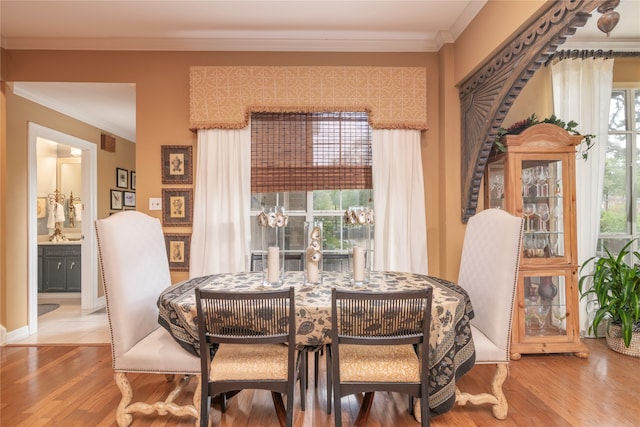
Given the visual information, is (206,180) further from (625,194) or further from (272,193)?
(625,194)

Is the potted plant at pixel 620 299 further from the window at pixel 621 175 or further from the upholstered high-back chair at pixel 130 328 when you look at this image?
the upholstered high-back chair at pixel 130 328

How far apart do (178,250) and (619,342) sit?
382 cm

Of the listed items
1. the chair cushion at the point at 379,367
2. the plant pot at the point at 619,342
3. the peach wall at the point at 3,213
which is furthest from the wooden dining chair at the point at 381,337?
the peach wall at the point at 3,213

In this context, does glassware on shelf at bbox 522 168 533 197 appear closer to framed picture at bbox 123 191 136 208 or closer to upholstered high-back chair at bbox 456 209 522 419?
upholstered high-back chair at bbox 456 209 522 419

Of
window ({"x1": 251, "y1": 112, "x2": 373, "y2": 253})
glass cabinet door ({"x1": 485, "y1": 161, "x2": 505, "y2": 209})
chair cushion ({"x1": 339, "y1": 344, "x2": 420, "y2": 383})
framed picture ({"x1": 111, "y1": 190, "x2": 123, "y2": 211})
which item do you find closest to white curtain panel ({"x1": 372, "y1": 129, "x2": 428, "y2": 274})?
window ({"x1": 251, "y1": 112, "x2": 373, "y2": 253})

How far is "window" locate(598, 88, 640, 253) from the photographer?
3.33m

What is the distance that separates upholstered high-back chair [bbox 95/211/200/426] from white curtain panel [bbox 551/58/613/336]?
135 inches

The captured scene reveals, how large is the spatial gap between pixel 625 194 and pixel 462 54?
2.16 meters

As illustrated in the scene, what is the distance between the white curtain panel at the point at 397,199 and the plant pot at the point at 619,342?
5.45ft

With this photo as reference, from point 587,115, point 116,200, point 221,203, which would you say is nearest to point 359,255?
point 221,203

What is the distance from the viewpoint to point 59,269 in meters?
5.08

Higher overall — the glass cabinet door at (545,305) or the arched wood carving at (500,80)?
the arched wood carving at (500,80)

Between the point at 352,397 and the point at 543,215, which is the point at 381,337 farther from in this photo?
the point at 543,215

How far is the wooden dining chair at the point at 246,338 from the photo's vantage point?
156 centimetres
